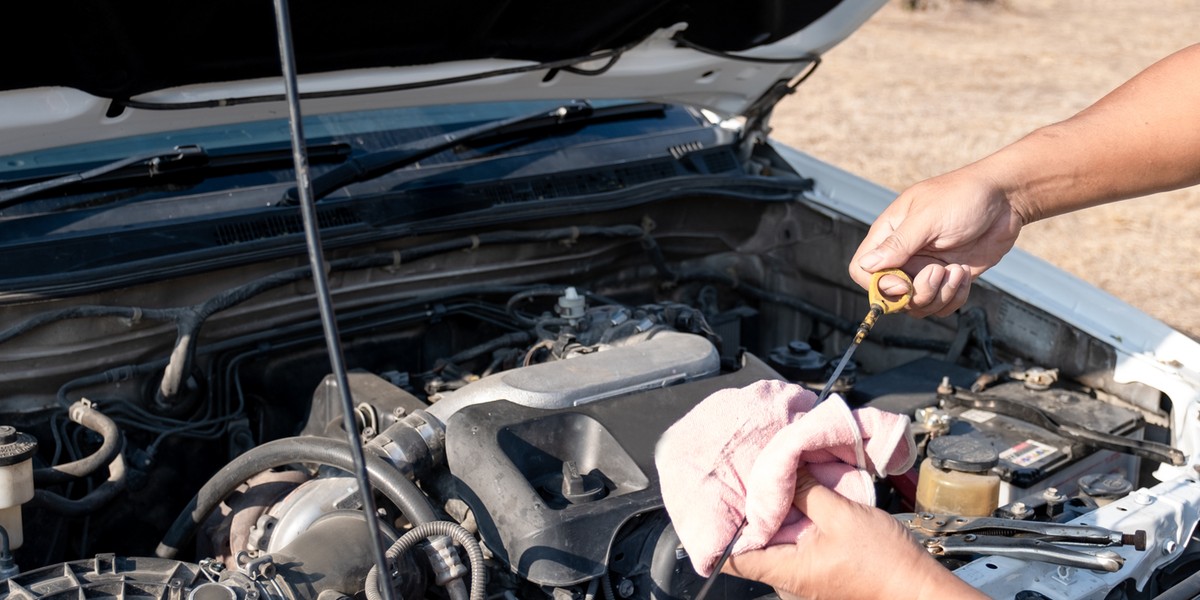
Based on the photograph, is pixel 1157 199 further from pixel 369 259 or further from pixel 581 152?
pixel 369 259

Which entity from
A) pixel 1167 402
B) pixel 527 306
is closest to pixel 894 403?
pixel 1167 402

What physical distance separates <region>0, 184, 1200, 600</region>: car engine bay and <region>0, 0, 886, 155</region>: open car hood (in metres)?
0.30

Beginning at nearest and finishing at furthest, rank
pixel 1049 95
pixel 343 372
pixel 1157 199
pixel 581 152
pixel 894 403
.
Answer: pixel 343 372 < pixel 894 403 < pixel 581 152 < pixel 1157 199 < pixel 1049 95

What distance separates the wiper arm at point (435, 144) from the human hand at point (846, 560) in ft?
3.96

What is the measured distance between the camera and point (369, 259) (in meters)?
2.37

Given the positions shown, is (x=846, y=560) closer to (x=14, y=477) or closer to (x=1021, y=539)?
(x=1021, y=539)

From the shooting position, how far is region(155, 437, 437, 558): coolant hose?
5.49ft

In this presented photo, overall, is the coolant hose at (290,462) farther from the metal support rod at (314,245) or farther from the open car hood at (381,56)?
the open car hood at (381,56)

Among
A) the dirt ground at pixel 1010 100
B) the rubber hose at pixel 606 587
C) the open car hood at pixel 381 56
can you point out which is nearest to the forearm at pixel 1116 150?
the rubber hose at pixel 606 587

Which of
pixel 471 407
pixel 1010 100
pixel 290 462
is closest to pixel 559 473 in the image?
pixel 471 407

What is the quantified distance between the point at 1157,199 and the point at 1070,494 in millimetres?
5555

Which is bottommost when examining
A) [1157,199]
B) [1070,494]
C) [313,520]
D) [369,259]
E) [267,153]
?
[1157,199]

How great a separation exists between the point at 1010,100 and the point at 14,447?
8934 millimetres

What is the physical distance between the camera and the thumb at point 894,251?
170 centimetres
